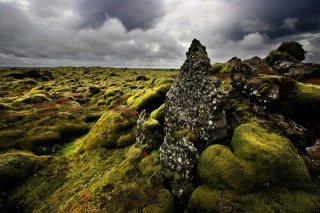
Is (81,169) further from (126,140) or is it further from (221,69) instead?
(221,69)

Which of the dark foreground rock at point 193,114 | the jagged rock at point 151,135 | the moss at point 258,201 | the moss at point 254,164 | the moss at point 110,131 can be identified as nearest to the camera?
the moss at point 258,201

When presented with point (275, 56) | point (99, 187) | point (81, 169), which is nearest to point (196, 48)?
point (99, 187)

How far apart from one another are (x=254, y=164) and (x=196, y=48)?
1004cm

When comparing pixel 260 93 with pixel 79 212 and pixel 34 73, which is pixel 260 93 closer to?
pixel 79 212

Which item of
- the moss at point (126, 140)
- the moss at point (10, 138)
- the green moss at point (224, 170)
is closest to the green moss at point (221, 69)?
the moss at point (126, 140)

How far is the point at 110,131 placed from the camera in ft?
75.5

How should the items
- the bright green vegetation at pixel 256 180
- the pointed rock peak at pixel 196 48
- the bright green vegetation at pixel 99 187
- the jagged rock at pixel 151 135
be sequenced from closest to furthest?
the bright green vegetation at pixel 256 180 → the bright green vegetation at pixel 99 187 → the pointed rock peak at pixel 196 48 → the jagged rock at pixel 151 135

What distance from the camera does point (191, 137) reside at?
43.6 feet

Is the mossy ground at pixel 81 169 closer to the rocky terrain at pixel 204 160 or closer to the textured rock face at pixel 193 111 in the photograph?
the rocky terrain at pixel 204 160

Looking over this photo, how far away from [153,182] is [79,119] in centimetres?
2320

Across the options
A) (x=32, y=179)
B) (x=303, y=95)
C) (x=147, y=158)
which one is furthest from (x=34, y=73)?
(x=303, y=95)

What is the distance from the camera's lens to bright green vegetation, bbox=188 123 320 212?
9000mm

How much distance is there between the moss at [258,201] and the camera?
28.4 feet

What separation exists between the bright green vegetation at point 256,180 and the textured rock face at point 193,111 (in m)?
1.51
